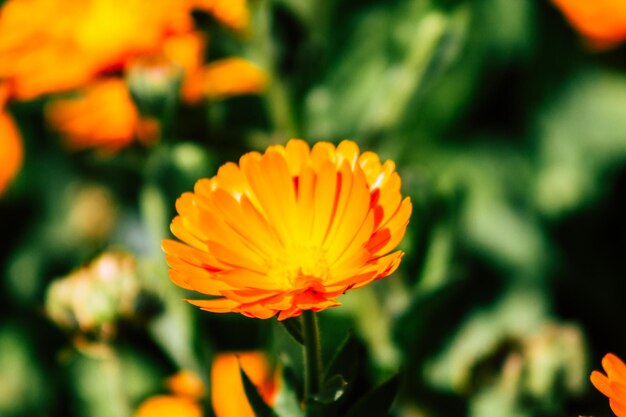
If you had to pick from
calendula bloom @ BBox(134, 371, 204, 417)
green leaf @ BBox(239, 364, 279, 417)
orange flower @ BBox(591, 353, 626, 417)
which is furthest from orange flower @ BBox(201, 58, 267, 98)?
orange flower @ BBox(591, 353, 626, 417)

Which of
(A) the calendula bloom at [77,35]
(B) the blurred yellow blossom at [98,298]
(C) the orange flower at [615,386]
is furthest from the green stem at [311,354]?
(A) the calendula bloom at [77,35]

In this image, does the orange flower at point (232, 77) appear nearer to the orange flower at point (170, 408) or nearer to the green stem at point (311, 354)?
the orange flower at point (170, 408)

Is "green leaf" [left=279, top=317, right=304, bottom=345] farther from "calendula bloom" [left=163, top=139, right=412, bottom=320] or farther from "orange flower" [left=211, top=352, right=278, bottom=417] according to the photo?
"orange flower" [left=211, top=352, right=278, bottom=417]

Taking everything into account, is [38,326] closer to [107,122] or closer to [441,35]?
[107,122]

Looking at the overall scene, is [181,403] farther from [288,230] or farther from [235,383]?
[288,230]

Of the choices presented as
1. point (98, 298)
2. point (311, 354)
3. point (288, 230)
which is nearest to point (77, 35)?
point (98, 298)

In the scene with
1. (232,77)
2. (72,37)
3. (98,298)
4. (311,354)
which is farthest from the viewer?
(232,77)

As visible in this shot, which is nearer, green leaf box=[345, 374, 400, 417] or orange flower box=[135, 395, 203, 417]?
green leaf box=[345, 374, 400, 417]
